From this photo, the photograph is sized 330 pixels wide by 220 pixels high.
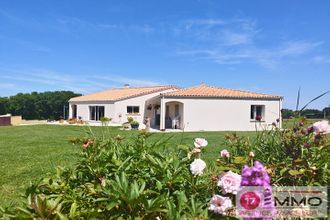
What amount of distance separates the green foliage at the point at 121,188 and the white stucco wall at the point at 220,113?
86.6ft

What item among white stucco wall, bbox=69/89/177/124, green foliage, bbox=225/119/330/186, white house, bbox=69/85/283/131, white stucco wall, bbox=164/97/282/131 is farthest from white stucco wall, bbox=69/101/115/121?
green foliage, bbox=225/119/330/186

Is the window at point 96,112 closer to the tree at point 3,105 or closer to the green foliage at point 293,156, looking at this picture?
the tree at point 3,105

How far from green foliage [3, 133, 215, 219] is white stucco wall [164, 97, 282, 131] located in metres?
26.4

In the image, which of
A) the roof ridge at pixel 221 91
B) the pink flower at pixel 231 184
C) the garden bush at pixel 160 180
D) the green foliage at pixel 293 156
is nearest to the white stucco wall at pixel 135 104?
the roof ridge at pixel 221 91

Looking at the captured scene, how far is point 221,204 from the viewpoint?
95.4 inches

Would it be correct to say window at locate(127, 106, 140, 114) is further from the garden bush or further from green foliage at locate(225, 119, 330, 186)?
the garden bush

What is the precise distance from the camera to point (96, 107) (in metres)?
38.5

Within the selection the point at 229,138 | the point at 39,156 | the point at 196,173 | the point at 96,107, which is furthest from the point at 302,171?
the point at 96,107

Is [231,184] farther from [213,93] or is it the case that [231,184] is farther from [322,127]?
[213,93]

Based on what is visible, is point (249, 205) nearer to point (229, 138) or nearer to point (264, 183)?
point (264, 183)

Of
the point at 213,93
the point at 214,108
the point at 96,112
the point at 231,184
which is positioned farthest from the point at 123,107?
the point at 231,184

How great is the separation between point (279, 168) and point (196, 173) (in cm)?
114

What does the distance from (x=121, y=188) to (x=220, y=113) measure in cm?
2892

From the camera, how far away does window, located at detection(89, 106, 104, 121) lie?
37781mm
